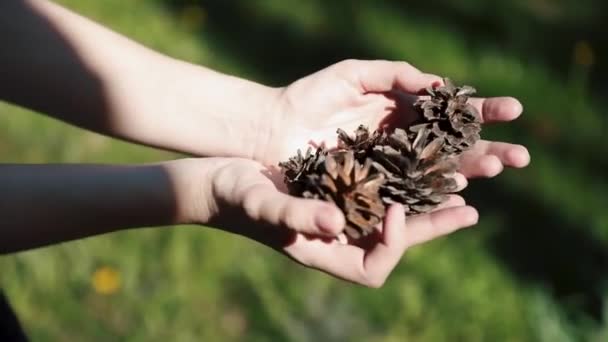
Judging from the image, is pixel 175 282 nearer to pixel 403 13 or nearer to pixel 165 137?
pixel 165 137

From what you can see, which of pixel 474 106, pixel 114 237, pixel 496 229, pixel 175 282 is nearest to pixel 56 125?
pixel 114 237

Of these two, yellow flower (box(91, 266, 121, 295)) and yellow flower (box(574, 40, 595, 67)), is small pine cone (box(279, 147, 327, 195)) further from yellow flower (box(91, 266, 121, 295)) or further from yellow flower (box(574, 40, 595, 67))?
yellow flower (box(574, 40, 595, 67))

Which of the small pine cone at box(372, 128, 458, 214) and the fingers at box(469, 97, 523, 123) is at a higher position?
the fingers at box(469, 97, 523, 123)

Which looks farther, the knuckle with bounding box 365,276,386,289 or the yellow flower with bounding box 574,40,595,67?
the yellow flower with bounding box 574,40,595,67

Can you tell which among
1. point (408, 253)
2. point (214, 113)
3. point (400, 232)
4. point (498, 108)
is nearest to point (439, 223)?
point (400, 232)

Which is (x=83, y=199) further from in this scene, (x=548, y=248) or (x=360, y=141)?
(x=548, y=248)

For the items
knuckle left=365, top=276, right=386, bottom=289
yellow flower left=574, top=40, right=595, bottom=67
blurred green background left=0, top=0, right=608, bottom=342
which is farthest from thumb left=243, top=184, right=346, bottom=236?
yellow flower left=574, top=40, right=595, bottom=67

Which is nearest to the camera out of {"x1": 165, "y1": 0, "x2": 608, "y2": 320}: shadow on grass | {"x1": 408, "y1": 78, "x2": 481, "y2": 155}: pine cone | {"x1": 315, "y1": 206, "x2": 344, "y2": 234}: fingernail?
→ {"x1": 315, "y1": 206, "x2": 344, "y2": 234}: fingernail
